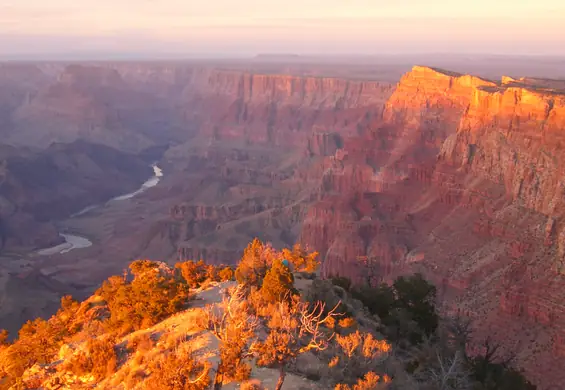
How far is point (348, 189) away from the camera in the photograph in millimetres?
80250

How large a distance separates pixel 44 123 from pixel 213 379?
17138cm

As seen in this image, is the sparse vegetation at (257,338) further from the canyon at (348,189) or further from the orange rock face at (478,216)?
the canyon at (348,189)

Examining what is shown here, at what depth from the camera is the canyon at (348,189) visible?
38.0 metres

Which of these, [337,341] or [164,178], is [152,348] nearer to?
[337,341]

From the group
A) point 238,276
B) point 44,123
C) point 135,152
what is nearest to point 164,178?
point 135,152

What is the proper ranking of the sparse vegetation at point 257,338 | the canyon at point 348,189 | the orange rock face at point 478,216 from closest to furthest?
1. the sparse vegetation at point 257,338
2. the orange rock face at point 478,216
3. the canyon at point 348,189

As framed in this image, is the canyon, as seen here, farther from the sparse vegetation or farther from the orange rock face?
the sparse vegetation

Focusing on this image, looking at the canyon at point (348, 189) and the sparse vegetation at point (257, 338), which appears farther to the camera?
the canyon at point (348, 189)

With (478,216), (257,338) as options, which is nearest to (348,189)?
(478,216)

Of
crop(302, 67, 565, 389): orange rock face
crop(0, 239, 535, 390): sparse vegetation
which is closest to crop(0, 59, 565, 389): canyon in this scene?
crop(302, 67, 565, 389): orange rock face

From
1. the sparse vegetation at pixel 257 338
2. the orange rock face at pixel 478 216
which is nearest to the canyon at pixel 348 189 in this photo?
the orange rock face at pixel 478 216

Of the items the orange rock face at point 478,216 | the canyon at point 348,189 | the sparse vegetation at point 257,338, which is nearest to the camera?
the sparse vegetation at point 257,338

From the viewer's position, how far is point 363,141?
83.1m

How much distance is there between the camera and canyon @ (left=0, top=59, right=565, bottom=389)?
38.0 m
